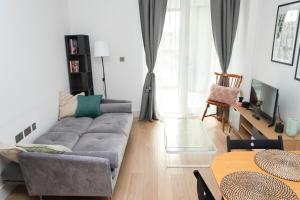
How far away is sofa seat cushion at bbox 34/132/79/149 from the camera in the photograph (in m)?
2.76

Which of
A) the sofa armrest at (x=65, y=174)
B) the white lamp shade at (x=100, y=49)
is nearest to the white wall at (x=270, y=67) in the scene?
the sofa armrest at (x=65, y=174)

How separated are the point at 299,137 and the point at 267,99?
64 centimetres

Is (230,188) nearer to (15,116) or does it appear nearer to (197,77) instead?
(15,116)

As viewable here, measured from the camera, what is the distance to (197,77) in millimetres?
4469

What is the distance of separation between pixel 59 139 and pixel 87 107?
909mm

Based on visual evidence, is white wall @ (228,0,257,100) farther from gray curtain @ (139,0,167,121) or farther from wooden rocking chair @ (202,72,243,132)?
gray curtain @ (139,0,167,121)

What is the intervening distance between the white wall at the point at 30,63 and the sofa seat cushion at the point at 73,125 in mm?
177

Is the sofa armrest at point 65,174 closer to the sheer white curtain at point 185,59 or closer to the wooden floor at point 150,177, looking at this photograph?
the wooden floor at point 150,177

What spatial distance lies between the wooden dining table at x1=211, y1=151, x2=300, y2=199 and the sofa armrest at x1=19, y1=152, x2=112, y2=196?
39.2 inches

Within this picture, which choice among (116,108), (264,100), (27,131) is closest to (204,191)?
(264,100)

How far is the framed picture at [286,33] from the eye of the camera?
2902 millimetres

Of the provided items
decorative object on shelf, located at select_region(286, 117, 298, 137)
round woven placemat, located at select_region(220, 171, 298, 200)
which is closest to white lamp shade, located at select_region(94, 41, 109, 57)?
decorative object on shelf, located at select_region(286, 117, 298, 137)

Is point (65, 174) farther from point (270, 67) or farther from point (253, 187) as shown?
point (270, 67)

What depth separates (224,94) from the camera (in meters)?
3.93
